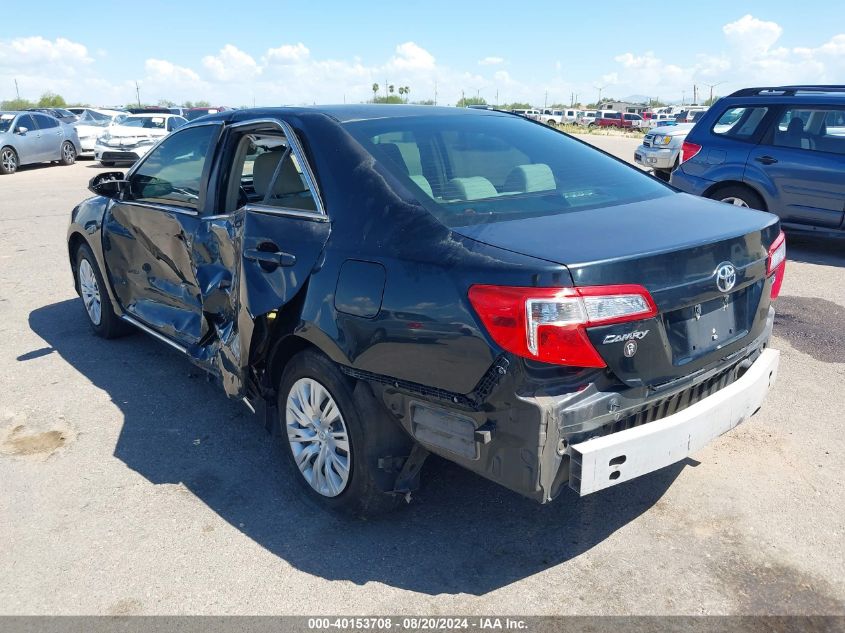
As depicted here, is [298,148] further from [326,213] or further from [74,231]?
[74,231]

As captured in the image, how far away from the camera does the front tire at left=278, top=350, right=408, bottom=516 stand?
3035 millimetres

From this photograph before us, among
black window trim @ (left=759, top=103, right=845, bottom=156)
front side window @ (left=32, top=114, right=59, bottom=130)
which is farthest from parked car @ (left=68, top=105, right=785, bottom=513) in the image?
front side window @ (left=32, top=114, right=59, bottom=130)

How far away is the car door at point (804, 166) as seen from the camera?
795 cm

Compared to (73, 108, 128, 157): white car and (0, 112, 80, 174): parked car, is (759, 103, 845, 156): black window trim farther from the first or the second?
→ (73, 108, 128, 157): white car

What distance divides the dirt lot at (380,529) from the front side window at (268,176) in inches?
53.3

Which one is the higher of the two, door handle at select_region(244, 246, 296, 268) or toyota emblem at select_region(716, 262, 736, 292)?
toyota emblem at select_region(716, 262, 736, 292)

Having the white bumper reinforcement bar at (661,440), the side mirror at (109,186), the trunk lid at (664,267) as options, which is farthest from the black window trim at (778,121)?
the side mirror at (109,186)

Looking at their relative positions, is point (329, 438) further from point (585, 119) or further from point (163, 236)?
point (585, 119)

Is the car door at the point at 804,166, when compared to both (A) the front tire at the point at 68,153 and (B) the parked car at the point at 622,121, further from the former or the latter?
(B) the parked car at the point at 622,121

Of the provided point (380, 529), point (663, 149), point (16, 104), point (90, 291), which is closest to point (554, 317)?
point (380, 529)

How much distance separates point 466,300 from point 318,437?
115 centimetres

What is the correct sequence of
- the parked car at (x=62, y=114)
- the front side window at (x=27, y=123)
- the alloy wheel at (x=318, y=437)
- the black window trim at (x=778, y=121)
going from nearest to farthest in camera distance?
the alloy wheel at (x=318, y=437) < the black window trim at (x=778, y=121) < the front side window at (x=27, y=123) < the parked car at (x=62, y=114)

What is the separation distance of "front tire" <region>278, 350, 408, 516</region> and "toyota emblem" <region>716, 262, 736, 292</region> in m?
1.40

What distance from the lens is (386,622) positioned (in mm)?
2697
